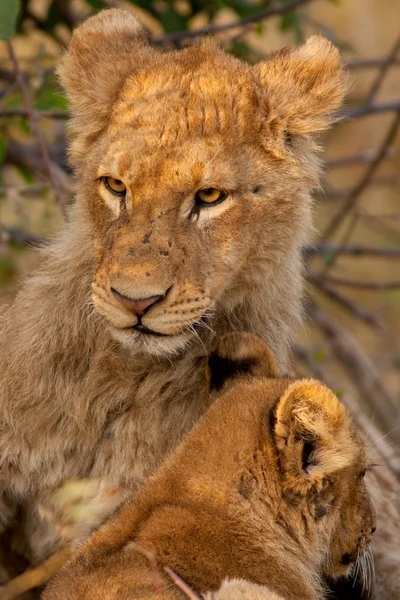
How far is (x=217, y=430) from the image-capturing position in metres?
3.34

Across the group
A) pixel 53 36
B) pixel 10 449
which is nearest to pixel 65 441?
pixel 10 449

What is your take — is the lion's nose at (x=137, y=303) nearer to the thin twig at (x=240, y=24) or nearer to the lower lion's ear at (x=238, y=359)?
the lower lion's ear at (x=238, y=359)

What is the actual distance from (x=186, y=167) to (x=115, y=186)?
0.91 ft

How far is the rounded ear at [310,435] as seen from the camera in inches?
126

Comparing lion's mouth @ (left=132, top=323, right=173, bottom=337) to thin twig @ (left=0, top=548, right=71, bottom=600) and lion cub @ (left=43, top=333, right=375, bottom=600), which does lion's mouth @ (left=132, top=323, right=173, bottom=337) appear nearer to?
lion cub @ (left=43, top=333, right=375, bottom=600)

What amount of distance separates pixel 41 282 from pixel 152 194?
0.75 m

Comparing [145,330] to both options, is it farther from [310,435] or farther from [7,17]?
[7,17]

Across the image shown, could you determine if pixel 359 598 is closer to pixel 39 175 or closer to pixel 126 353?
pixel 126 353

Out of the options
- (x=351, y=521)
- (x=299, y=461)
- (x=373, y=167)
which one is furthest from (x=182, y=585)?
(x=373, y=167)

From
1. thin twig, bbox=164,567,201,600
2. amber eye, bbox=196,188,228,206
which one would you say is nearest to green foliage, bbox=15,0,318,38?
amber eye, bbox=196,188,228,206

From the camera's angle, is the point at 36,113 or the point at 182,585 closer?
the point at 182,585

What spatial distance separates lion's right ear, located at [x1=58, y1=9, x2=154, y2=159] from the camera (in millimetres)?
3941

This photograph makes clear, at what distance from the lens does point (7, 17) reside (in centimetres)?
420

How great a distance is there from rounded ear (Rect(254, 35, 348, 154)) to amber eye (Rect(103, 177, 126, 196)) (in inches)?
20.8
